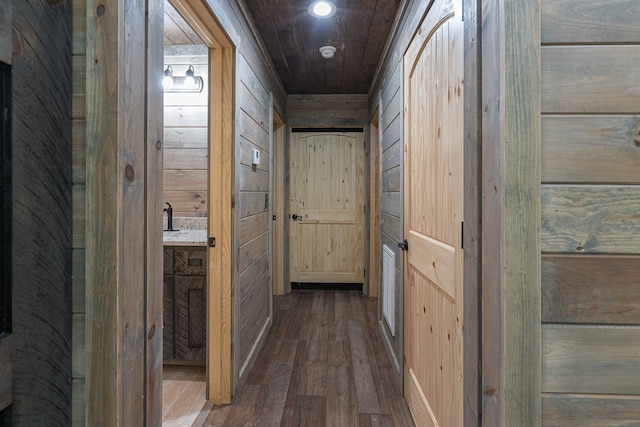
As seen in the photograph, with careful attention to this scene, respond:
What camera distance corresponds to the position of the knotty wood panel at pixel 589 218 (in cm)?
88

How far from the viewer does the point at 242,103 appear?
222 cm

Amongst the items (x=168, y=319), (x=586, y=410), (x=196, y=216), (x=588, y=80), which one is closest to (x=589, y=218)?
(x=588, y=80)

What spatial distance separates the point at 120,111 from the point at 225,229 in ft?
3.73

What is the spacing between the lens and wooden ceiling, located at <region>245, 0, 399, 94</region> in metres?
2.25

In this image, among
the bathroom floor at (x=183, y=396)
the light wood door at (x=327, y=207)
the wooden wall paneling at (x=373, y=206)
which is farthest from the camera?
the light wood door at (x=327, y=207)

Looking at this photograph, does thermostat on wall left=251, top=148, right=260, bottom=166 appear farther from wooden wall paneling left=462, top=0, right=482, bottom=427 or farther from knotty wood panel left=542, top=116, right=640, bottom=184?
knotty wood panel left=542, top=116, right=640, bottom=184

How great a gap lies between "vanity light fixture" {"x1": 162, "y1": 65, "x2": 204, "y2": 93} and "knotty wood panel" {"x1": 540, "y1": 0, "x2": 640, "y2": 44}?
99.8 inches

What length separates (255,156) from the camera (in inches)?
101

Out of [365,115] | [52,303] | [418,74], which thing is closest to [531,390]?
[52,303]

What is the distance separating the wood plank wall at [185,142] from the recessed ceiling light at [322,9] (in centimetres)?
108

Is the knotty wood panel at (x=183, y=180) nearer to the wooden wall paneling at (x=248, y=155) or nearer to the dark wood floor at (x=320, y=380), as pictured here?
the wooden wall paneling at (x=248, y=155)

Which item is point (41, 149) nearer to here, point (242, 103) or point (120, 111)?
point (120, 111)

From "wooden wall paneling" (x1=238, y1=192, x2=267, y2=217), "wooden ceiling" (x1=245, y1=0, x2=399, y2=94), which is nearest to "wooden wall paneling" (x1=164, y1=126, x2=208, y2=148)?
"wooden wall paneling" (x1=238, y1=192, x2=267, y2=217)

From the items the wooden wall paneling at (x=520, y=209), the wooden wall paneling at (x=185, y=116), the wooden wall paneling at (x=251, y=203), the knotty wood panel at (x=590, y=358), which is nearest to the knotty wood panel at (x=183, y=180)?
the wooden wall paneling at (x=185, y=116)
